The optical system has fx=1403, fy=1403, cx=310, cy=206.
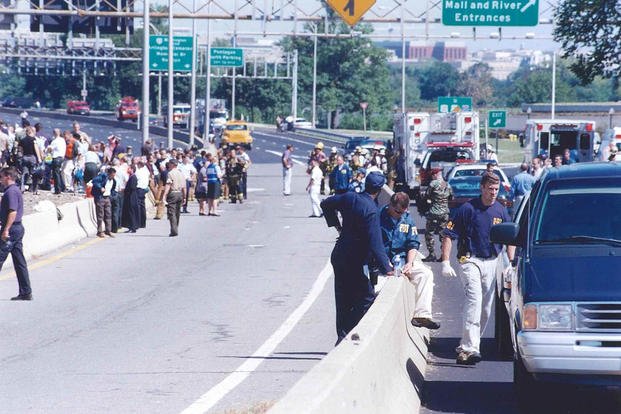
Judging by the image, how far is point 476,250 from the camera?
41.6 feet

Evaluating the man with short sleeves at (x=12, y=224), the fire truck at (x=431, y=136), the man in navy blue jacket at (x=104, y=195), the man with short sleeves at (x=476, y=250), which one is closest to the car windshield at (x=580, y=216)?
the man with short sleeves at (x=476, y=250)

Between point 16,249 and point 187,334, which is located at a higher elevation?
point 16,249

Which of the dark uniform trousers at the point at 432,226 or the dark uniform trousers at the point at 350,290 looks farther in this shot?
the dark uniform trousers at the point at 432,226

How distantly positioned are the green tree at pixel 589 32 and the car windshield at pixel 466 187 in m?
15.7

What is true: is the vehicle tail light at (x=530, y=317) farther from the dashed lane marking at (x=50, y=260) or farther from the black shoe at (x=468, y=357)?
the dashed lane marking at (x=50, y=260)

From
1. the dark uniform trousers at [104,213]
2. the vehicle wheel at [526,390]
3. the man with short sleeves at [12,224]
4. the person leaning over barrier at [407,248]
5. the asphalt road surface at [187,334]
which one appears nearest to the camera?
the vehicle wheel at [526,390]

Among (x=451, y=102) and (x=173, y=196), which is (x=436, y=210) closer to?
(x=173, y=196)

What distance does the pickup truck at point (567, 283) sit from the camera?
977 cm

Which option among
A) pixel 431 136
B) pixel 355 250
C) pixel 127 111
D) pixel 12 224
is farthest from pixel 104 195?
pixel 127 111

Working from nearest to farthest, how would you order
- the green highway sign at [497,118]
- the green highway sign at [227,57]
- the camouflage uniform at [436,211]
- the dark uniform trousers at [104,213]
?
the camouflage uniform at [436,211]
the dark uniform trousers at [104,213]
the green highway sign at [497,118]
the green highway sign at [227,57]

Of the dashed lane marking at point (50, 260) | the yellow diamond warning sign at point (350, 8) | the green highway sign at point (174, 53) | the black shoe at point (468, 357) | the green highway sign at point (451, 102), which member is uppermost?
the yellow diamond warning sign at point (350, 8)

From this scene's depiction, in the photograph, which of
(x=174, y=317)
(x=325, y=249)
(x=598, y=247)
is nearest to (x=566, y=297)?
(x=598, y=247)

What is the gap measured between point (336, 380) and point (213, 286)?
14.3 metres

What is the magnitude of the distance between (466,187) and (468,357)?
22.5 meters
